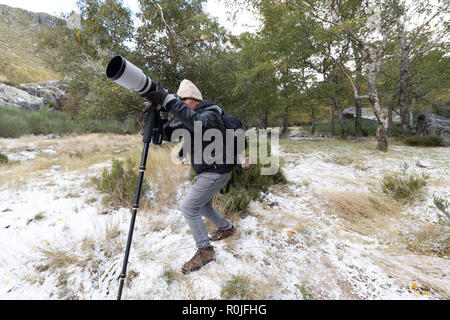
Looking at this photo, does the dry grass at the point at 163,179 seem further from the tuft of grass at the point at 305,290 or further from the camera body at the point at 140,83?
the tuft of grass at the point at 305,290

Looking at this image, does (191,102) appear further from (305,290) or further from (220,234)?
(305,290)

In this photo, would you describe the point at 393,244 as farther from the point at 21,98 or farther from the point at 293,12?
the point at 21,98

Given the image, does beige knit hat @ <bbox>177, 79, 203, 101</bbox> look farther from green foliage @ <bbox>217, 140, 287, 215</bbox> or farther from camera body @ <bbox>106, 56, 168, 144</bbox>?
green foliage @ <bbox>217, 140, 287, 215</bbox>

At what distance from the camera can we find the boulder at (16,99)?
13572 mm

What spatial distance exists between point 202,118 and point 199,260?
1444 millimetres

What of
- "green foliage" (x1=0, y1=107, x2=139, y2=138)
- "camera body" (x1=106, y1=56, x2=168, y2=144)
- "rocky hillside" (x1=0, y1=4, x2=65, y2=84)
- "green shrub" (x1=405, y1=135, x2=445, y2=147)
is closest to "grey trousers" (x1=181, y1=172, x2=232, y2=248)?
"camera body" (x1=106, y1=56, x2=168, y2=144)

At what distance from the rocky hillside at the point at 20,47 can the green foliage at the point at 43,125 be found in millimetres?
8143

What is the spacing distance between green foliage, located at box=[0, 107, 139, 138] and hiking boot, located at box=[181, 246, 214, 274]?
31.2 ft

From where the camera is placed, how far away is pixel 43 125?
1134 centimetres

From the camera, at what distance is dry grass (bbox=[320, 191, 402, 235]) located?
8.66 ft

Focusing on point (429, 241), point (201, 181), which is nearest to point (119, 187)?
point (201, 181)

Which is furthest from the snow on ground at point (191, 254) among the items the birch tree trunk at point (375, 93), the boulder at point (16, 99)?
the boulder at point (16, 99)
